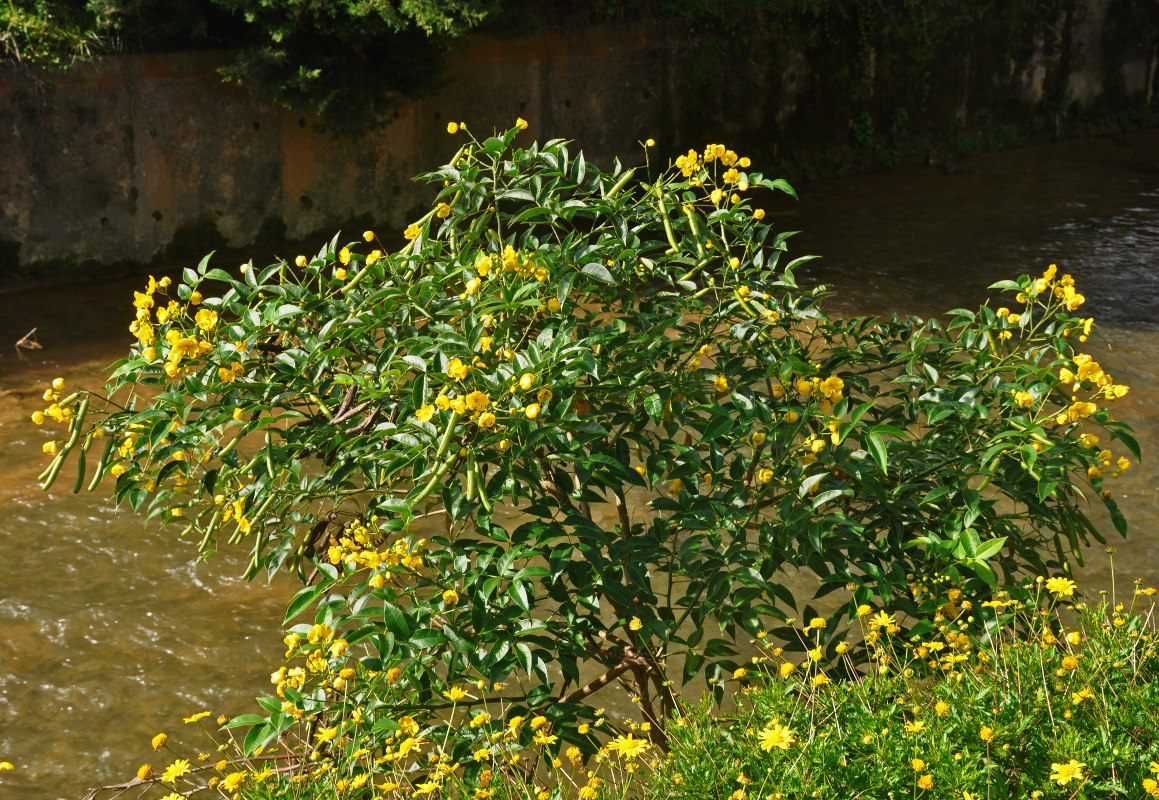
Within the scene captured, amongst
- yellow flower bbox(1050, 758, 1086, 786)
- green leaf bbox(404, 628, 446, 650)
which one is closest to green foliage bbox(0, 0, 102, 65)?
green leaf bbox(404, 628, 446, 650)

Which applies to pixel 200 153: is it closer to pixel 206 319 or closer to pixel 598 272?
pixel 206 319

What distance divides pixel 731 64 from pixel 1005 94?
364cm

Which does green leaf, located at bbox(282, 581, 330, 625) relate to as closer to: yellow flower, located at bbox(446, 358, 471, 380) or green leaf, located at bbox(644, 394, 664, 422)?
yellow flower, located at bbox(446, 358, 471, 380)

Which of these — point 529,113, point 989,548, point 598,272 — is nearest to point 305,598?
point 598,272

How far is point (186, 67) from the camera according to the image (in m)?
6.98

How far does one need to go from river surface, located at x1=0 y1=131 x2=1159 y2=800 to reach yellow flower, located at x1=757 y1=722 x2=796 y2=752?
1901 millimetres

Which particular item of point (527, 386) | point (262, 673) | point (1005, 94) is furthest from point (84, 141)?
point (1005, 94)

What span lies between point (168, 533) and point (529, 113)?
200 inches

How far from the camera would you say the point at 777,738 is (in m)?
1.84

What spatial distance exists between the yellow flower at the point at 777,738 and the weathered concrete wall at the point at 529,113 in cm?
621

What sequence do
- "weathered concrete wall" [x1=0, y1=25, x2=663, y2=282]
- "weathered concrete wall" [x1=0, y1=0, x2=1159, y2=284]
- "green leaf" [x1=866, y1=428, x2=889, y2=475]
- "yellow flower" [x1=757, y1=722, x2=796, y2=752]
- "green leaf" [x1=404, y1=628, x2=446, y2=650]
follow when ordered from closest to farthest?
"yellow flower" [x1=757, y1=722, x2=796, y2=752]
"green leaf" [x1=404, y1=628, x2=446, y2=650]
"green leaf" [x1=866, y1=428, x2=889, y2=475]
"weathered concrete wall" [x1=0, y1=25, x2=663, y2=282]
"weathered concrete wall" [x1=0, y1=0, x2=1159, y2=284]

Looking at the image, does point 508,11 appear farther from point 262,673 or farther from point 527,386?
point 527,386

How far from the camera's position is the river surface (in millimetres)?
3254

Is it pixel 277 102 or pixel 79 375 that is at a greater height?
pixel 277 102
